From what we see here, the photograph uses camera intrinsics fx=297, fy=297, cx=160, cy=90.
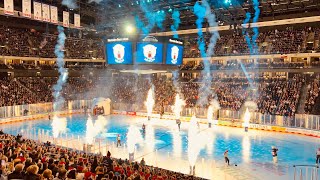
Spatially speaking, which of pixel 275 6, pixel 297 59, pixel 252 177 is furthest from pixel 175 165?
pixel 297 59

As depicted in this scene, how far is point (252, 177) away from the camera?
17328mm

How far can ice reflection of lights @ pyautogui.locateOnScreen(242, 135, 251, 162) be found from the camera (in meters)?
21.9

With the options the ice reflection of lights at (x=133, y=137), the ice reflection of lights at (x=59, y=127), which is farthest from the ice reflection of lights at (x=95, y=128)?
the ice reflection of lights at (x=133, y=137)

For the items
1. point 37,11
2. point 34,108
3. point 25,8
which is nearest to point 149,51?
point 37,11

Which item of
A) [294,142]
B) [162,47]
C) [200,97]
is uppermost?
[162,47]

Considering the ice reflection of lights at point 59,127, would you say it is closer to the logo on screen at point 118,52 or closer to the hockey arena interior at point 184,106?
the hockey arena interior at point 184,106

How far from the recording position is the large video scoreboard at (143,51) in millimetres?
23562

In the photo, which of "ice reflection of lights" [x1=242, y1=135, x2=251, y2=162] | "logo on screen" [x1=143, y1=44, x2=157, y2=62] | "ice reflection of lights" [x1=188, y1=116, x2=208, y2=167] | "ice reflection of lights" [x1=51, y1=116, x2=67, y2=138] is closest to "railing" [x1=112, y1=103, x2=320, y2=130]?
"ice reflection of lights" [x1=188, y1=116, x2=208, y2=167]

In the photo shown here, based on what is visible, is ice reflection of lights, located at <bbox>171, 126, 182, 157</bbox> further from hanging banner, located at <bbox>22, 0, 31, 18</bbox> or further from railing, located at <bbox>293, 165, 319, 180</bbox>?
hanging banner, located at <bbox>22, 0, 31, 18</bbox>

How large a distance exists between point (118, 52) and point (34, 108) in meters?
20.9

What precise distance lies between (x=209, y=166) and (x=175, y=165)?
2216 millimetres

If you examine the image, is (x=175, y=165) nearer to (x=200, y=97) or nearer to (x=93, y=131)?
(x=93, y=131)

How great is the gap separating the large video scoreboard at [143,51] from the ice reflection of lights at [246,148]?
934 cm

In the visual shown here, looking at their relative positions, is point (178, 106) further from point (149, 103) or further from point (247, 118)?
point (247, 118)
